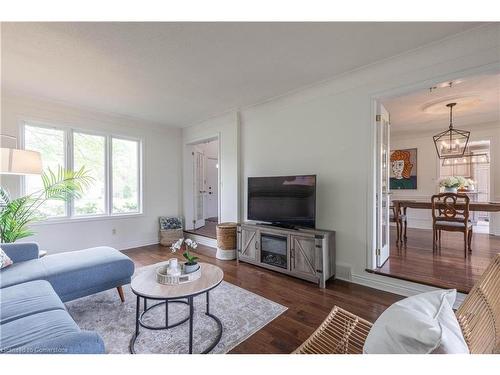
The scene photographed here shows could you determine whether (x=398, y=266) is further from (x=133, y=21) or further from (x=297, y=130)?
(x=133, y=21)

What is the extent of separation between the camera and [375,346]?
2.60 ft

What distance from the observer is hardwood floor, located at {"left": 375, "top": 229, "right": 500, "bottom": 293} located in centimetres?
241

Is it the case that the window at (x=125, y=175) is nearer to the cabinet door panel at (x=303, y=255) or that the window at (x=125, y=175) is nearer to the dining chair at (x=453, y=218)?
the cabinet door panel at (x=303, y=255)

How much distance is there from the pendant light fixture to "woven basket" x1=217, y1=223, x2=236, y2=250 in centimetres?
392

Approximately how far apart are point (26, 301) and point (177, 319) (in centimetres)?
105

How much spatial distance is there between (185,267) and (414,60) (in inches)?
117

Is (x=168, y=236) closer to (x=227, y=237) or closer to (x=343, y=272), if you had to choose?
(x=227, y=237)

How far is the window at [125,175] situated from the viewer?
169 inches

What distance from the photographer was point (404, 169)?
229 inches

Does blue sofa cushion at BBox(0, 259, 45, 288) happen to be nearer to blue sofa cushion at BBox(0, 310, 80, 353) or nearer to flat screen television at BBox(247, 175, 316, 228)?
blue sofa cushion at BBox(0, 310, 80, 353)

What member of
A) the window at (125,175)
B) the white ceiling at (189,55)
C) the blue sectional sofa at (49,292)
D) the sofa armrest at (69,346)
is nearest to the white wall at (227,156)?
the white ceiling at (189,55)
